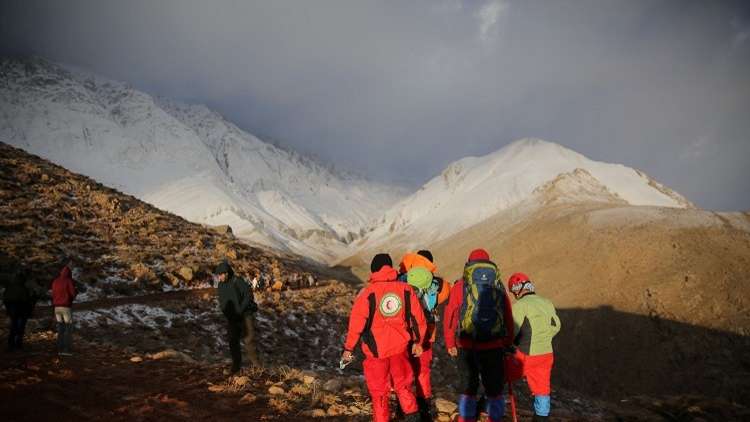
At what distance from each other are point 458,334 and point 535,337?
1.23m

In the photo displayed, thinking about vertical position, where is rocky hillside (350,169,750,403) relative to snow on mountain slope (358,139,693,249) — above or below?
below

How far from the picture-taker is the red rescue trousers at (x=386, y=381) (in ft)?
18.2

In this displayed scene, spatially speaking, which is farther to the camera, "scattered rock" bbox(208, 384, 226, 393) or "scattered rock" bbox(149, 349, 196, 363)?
"scattered rock" bbox(149, 349, 196, 363)

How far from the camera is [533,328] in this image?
6602 millimetres

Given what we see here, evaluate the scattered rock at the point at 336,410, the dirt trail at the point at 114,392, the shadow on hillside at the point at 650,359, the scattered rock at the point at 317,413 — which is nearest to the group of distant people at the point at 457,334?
the scattered rock at the point at 336,410

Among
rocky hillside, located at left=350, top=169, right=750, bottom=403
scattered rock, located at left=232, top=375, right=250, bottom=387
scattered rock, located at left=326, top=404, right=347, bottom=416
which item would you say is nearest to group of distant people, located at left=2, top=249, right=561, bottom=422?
scattered rock, located at left=326, top=404, right=347, bottom=416

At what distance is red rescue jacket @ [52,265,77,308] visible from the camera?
1032cm

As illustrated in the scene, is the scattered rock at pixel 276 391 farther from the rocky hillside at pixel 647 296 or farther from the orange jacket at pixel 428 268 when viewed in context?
the rocky hillside at pixel 647 296

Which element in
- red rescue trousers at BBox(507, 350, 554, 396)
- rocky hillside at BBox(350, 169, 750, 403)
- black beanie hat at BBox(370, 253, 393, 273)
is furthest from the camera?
rocky hillside at BBox(350, 169, 750, 403)

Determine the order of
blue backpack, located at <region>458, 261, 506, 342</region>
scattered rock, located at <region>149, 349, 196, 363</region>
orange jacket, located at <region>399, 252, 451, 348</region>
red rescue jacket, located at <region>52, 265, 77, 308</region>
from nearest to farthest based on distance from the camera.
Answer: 1. blue backpack, located at <region>458, 261, 506, 342</region>
2. orange jacket, located at <region>399, 252, 451, 348</region>
3. red rescue jacket, located at <region>52, 265, 77, 308</region>
4. scattered rock, located at <region>149, 349, 196, 363</region>

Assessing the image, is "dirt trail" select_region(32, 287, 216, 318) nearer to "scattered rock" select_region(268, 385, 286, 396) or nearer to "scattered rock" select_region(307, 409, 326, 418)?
"scattered rock" select_region(268, 385, 286, 396)

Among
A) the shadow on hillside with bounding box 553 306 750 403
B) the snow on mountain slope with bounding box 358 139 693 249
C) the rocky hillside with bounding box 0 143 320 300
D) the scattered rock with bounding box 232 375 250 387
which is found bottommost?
the shadow on hillside with bounding box 553 306 750 403

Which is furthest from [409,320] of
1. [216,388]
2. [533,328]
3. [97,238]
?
[97,238]

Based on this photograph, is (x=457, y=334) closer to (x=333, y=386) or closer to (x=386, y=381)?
(x=386, y=381)
